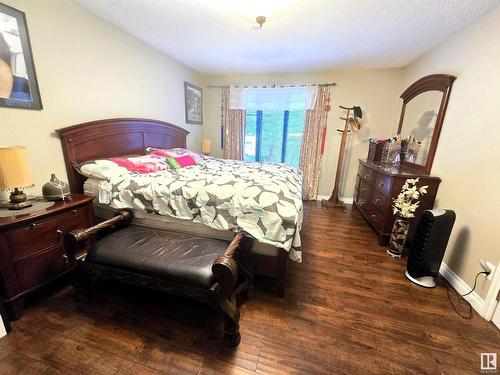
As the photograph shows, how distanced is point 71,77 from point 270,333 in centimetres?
268

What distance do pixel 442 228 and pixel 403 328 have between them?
2.96 ft

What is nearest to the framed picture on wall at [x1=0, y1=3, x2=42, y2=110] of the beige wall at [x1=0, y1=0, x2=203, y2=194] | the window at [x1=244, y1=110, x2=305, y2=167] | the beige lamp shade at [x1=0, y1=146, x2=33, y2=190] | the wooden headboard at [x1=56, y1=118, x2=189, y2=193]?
the beige wall at [x1=0, y1=0, x2=203, y2=194]

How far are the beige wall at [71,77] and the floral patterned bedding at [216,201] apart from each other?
1.32 feet

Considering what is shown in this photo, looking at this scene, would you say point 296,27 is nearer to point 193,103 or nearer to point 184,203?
point 184,203

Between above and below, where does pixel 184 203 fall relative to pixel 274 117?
below

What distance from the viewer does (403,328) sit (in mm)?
1385

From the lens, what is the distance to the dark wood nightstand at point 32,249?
127 cm

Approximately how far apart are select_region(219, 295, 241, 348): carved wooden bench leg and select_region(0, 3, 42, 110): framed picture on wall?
207cm

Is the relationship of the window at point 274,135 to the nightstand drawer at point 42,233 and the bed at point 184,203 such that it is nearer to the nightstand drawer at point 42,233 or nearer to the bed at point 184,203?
the bed at point 184,203

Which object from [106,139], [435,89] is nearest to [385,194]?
[435,89]

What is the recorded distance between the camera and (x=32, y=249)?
1.37 m

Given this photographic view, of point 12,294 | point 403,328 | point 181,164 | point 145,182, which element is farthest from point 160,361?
point 181,164

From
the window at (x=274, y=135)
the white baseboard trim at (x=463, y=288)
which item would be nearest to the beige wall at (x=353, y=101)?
the window at (x=274, y=135)

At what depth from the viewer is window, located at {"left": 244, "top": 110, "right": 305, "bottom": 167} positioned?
399 centimetres
